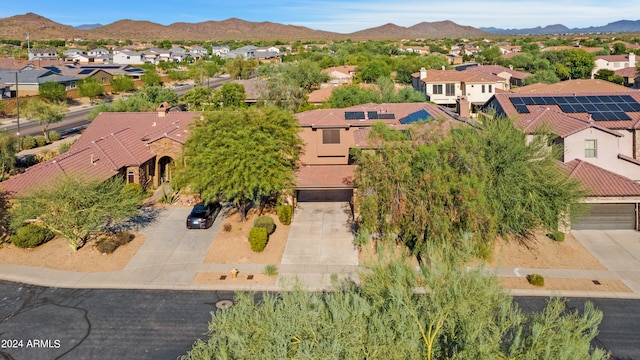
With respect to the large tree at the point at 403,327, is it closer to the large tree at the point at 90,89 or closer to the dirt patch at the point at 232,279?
the dirt patch at the point at 232,279

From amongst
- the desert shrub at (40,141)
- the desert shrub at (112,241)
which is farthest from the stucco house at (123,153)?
the desert shrub at (40,141)

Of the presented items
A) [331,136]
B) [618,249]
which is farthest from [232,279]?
[618,249]

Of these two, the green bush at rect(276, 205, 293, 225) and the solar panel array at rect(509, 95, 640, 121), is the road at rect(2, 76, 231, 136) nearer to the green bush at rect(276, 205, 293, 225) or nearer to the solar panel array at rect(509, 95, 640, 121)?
the green bush at rect(276, 205, 293, 225)

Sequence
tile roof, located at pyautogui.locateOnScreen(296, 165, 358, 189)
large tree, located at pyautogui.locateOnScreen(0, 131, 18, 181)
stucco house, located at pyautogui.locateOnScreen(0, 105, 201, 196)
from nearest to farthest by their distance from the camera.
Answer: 1. stucco house, located at pyautogui.locateOnScreen(0, 105, 201, 196)
2. tile roof, located at pyautogui.locateOnScreen(296, 165, 358, 189)
3. large tree, located at pyautogui.locateOnScreen(0, 131, 18, 181)

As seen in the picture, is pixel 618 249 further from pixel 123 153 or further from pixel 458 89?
pixel 458 89

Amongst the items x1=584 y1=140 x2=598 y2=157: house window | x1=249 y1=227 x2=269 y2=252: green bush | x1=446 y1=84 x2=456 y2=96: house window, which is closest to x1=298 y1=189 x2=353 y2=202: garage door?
x1=249 y1=227 x2=269 y2=252: green bush

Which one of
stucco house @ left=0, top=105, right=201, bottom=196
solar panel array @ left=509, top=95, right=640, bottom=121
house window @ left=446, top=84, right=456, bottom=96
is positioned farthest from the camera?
house window @ left=446, top=84, right=456, bottom=96

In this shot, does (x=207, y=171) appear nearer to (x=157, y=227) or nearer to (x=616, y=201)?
(x=157, y=227)
